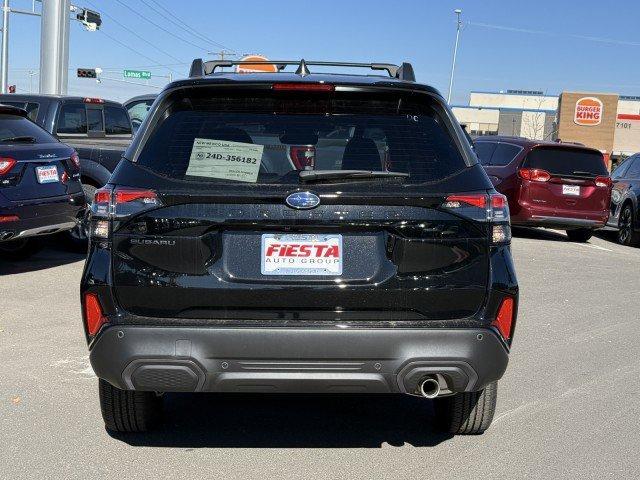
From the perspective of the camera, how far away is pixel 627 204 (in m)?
14.9

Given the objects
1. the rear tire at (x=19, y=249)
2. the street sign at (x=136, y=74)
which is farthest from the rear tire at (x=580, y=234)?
the street sign at (x=136, y=74)

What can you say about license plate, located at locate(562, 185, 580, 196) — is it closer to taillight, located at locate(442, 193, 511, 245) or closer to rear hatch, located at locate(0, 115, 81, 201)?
rear hatch, located at locate(0, 115, 81, 201)

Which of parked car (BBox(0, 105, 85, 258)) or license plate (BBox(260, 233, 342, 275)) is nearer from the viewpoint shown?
license plate (BBox(260, 233, 342, 275))

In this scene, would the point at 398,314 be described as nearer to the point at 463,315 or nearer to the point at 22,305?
the point at 463,315

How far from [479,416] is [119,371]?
1.85 metres

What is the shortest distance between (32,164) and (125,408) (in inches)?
201

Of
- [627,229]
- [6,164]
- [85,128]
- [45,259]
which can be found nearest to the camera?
[6,164]

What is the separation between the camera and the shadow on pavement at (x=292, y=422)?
423 cm

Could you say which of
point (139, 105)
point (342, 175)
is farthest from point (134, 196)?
point (139, 105)

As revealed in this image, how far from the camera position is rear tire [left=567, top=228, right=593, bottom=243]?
48.4ft

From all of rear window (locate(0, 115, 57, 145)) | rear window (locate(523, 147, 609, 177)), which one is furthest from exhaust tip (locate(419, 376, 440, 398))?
rear window (locate(523, 147, 609, 177))

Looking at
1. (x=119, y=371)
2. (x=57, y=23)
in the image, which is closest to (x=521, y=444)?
(x=119, y=371)

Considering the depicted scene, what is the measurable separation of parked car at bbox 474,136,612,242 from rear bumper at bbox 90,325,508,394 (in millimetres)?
10354

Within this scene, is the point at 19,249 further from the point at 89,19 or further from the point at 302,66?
the point at 89,19
